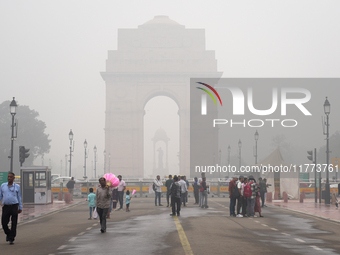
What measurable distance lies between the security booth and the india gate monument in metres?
55.4

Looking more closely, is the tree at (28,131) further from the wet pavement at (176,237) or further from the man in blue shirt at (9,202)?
the man in blue shirt at (9,202)

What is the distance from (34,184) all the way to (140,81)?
58.6 metres

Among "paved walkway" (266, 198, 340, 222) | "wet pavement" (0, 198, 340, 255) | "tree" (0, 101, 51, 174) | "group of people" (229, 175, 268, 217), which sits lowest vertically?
"paved walkway" (266, 198, 340, 222)

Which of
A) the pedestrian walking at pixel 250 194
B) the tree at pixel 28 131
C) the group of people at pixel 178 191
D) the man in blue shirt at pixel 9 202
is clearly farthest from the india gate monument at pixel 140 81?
the man in blue shirt at pixel 9 202

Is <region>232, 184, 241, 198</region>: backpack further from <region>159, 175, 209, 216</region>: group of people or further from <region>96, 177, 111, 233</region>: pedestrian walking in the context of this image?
<region>96, 177, 111, 233</region>: pedestrian walking

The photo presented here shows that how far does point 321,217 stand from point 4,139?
81.2 meters

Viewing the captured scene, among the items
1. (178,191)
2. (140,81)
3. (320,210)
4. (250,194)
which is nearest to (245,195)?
(250,194)

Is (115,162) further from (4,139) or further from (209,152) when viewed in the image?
(4,139)

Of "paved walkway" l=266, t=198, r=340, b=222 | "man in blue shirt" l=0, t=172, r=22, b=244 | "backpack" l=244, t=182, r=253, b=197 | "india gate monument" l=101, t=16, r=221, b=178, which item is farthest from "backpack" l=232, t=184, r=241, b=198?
"india gate monument" l=101, t=16, r=221, b=178

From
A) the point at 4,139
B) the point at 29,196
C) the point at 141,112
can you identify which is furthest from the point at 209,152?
the point at 29,196

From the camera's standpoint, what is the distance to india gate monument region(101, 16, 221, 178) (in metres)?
90.9

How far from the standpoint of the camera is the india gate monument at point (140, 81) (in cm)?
9088

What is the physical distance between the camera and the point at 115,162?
9100 centimetres

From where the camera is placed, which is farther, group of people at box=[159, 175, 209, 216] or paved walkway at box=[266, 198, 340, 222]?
paved walkway at box=[266, 198, 340, 222]
